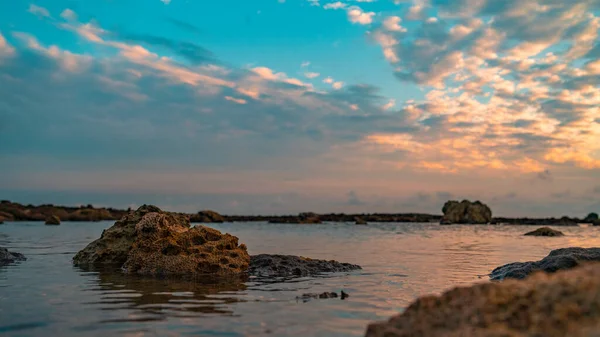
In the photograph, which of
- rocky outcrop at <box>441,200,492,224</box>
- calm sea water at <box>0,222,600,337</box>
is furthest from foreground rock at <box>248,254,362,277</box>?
rocky outcrop at <box>441,200,492,224</box>

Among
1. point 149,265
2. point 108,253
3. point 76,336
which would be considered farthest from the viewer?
point 108,253

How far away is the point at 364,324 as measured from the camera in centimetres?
826

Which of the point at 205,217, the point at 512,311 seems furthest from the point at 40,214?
the point at 512,311

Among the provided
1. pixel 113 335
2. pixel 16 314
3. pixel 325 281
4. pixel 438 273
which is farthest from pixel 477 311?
pixel 438 273

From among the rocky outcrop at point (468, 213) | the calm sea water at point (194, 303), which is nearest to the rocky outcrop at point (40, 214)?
the rocky outcrop at point (468, 213)

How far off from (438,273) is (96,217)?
3953 inches

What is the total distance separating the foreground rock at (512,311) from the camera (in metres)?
3.94

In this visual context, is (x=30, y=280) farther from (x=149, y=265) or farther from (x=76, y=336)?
(x=76, y=336)

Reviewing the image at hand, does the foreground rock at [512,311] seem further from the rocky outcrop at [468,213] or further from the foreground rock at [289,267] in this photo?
the rocky outcrop at [468,213]

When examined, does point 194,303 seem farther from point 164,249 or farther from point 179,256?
point 164,249

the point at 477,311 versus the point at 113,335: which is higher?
the point at 477,311

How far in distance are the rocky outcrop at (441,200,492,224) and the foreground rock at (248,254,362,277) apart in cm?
10760

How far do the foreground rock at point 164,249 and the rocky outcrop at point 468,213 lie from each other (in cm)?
10879

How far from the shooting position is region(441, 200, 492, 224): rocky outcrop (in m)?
120
